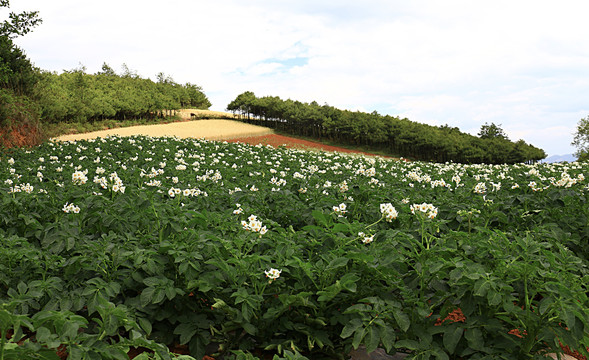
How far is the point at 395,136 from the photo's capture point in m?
49.2

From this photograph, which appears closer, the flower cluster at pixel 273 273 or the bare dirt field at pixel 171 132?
the flower cluster at pixel 273 273

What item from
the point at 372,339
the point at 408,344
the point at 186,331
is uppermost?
the point at 372,339

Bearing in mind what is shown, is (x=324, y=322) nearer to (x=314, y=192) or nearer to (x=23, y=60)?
(x=314, y=192)

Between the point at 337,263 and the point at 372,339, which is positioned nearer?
the point at 372,339

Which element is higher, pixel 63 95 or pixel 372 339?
pixel 63 95

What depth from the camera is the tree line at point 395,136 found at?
47625 mm

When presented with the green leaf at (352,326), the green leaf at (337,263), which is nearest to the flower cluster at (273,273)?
the green leaf at (337,263)

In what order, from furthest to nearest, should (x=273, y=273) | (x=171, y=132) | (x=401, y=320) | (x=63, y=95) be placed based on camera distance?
(x=63, y=95) → (x=171, y=132) → (x=273, y=273) → (x=401, y=320)

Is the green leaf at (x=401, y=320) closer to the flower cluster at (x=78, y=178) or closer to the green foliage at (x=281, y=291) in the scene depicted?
the green foliage at (x=281, y=291)

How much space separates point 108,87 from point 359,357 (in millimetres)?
72822

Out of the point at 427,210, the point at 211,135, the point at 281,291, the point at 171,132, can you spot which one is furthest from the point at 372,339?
the point at 171,132

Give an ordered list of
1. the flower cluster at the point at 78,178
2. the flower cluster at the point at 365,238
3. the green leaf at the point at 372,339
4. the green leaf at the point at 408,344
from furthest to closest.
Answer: the flower cluster at the point at 78,178 → the flower cluster at the point at 365,238 → the green leaf at the point at 408,344 → the green leaf at the point at 372,339

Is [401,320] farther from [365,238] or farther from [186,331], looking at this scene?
[186,331]

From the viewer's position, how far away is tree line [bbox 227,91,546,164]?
47.6m
